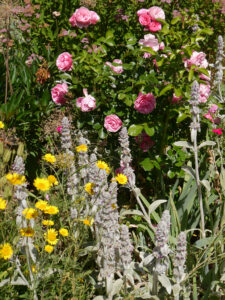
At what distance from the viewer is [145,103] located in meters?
2.50

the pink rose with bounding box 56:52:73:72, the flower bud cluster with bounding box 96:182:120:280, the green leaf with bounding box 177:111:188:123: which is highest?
the pink rose with bounding box 56:52:73:72

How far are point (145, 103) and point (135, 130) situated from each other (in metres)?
0.18

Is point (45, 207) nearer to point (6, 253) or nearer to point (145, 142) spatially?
point (6, 253)

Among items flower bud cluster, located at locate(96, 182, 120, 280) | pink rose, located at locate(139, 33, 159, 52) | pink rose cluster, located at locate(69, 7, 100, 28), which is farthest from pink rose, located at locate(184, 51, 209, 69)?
flower bud cluster, located at locate(96, 182, 120, 280)

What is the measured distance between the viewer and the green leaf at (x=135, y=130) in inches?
98.5

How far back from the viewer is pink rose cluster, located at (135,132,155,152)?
8.76 feet

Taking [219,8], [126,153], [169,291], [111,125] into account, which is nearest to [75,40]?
[111,125]

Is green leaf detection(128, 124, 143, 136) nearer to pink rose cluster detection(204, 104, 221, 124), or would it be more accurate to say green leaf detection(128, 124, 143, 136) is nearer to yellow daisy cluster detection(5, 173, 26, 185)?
pink rose cluster detection(204, 104, 221, 124)

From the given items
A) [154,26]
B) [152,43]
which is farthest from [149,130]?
[154,26]

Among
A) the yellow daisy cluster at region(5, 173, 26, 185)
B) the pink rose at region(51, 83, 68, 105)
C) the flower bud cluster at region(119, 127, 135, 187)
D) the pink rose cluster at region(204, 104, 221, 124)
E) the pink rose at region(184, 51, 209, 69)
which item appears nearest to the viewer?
the yellow daisy cluster at region(5, 173, 26, 185)

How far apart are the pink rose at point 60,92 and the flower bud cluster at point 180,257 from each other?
63.9 inches

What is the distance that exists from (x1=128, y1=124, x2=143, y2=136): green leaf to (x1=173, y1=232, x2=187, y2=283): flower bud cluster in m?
0.96

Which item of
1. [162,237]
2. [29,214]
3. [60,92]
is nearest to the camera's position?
[162,237]

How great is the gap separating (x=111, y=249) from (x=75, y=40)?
6.11ft
